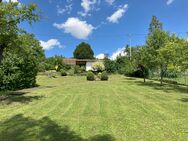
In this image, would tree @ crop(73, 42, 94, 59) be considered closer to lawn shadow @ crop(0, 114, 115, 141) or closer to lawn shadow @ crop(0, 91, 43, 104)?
lawn shadow @ crop(0, 91, 43, 104)

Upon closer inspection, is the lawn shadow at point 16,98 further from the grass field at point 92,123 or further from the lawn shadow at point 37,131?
the lawn shadow at point 37,131

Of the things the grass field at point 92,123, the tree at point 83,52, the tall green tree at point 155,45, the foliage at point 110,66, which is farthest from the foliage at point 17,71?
the tree at point 83,52

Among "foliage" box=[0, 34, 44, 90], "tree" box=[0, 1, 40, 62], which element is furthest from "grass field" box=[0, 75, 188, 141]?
"foliage" box=[0, 34, 44, 90]

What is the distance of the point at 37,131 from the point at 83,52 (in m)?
72.2

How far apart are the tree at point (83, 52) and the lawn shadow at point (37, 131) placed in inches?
2758

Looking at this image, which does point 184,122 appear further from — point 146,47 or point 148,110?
point 146,47

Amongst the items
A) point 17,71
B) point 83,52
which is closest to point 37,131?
point 17,71

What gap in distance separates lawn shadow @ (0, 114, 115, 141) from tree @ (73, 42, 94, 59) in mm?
70058

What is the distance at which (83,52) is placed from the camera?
7819 cm

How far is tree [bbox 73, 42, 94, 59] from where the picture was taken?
255ft

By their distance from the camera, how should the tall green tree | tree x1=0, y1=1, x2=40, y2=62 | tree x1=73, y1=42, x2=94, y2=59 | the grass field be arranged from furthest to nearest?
tree x1=73, y1=42, x2=94, y2=59
the tall green tree
tree x1=0, y1=1, x2=40, y2=62
the grass field

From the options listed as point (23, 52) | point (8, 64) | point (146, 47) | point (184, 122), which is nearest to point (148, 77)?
point (146, 47)

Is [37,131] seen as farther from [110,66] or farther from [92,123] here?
[110,66]

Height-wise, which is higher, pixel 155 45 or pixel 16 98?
pixel 155 45
